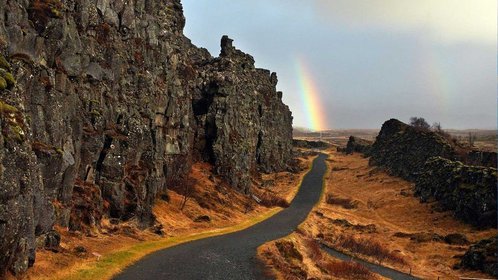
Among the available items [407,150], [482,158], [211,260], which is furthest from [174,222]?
[407,150]

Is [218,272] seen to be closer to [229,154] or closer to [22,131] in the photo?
[22,131]

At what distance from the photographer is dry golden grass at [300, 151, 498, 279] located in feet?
183

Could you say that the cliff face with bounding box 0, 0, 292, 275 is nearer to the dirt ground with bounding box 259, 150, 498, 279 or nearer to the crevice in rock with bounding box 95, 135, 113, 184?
the crevice in rock with bounding box 95, 135, 113, 184

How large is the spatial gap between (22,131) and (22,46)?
361 inches

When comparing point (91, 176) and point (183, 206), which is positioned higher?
point (91, 176)

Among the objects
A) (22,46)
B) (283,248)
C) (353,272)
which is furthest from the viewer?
(283,248)

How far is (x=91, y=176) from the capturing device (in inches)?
1606

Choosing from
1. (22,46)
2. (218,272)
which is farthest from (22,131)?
(218,272)

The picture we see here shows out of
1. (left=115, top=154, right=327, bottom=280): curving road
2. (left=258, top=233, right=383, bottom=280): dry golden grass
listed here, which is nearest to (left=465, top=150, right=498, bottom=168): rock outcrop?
(left=115, top=154, right=327, bottom=280): curving road

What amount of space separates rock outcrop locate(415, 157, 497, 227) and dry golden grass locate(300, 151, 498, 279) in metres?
2.27

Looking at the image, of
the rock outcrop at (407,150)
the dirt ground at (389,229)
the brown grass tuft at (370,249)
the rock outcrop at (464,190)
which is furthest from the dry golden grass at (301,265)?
the rock outcrop at (407,150)

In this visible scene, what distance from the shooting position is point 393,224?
8119 cm

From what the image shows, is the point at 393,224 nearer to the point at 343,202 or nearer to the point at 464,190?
the point at 464,190

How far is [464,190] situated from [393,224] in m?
15.4
